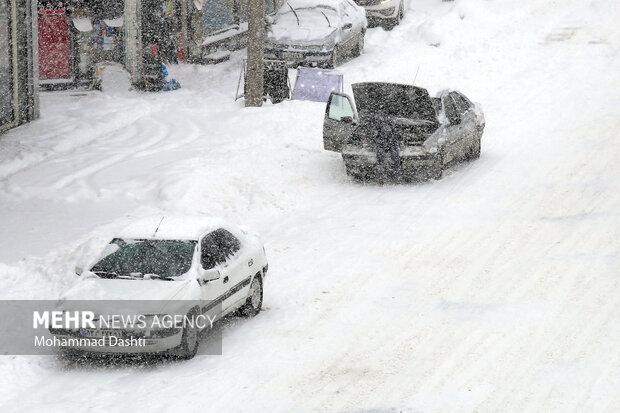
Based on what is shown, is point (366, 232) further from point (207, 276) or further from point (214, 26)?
point (214, 26)

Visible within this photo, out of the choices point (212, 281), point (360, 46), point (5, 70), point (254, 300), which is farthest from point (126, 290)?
point (360, 46)

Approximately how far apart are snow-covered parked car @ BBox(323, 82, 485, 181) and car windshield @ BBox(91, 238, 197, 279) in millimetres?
7397

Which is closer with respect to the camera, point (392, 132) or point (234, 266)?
point (234, 266)

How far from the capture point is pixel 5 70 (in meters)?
23.0

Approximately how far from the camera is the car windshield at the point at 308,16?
2778 centimetres

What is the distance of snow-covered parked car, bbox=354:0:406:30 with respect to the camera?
105 ft

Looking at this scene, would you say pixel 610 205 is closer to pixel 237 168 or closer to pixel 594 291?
pixel 594 291

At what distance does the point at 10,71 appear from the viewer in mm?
23141

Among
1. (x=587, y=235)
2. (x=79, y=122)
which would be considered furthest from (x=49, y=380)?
(x=79, y=122)

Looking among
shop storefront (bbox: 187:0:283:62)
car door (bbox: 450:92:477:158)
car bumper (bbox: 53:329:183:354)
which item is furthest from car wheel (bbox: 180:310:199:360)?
shop storefront (bbox: 187:0:283:62)

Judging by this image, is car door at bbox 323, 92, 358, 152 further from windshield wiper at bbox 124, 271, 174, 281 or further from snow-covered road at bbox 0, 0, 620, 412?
windshield wiper at bbox 124, 271, 174, 281

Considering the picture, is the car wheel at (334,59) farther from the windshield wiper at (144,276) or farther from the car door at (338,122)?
the windshield wiper at (144,276)

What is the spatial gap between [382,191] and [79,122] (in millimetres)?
7324

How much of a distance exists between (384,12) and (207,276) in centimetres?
2127
